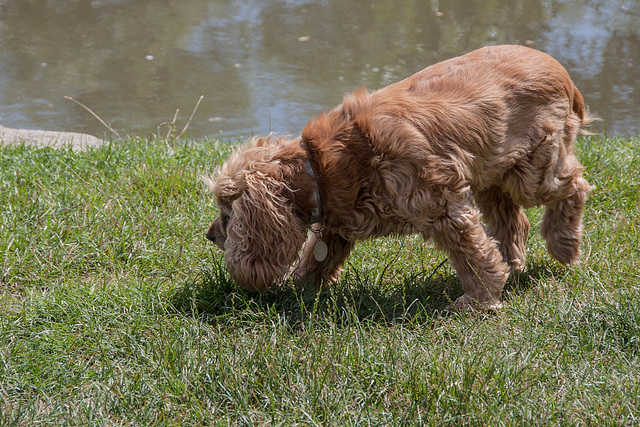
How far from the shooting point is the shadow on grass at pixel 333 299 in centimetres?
406

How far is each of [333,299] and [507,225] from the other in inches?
59.8

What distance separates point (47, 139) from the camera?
6938mm

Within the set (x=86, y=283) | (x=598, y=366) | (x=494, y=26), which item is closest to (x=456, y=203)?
(x=598, y=366)

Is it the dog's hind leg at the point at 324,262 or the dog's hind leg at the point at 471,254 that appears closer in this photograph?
the dog's hind leg at the point at 471,254

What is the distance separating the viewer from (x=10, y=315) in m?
4.02

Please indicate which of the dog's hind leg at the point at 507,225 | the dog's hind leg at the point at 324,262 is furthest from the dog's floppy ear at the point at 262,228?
the dog's hind leg at the point at 507,225

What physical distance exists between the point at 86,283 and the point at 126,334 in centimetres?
80

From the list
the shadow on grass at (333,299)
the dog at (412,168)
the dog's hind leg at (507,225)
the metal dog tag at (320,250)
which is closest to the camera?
the dog at (412,168)

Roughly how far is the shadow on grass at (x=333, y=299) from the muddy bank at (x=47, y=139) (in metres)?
2.82

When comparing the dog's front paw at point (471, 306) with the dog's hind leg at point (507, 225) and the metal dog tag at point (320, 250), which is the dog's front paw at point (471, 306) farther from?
the metal dog tag at point (320, 250)

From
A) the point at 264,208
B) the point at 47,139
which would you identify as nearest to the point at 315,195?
the point at 264,208

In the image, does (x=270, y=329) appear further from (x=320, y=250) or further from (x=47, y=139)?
(x=47, y=139)

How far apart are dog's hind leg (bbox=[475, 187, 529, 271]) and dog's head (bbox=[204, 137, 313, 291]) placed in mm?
1474

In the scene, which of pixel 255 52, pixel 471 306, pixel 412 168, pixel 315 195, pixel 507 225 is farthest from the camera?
pixel 255 52
